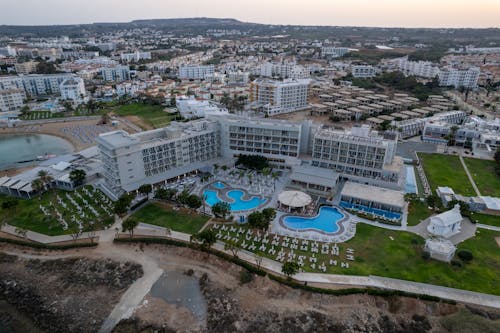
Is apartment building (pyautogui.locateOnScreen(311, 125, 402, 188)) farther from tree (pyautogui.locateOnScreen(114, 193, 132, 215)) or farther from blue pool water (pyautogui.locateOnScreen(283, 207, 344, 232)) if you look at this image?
tree (pyautogui.locateOnScreen(114, 193, 132, 215))

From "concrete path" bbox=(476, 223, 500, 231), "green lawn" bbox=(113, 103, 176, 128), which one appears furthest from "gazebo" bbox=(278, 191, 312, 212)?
"green lawn" bbox=(113, 103, 176, 128)

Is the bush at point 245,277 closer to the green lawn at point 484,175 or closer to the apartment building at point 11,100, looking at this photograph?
the green lawn at point 484,175

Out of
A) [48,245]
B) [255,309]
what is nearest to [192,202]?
[255,309]

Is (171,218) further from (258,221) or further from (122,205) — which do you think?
(258,221)

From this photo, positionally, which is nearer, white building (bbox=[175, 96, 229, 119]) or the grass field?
white building (bbox=[175, 96, 229, 119])

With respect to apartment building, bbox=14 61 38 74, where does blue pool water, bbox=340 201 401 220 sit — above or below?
below

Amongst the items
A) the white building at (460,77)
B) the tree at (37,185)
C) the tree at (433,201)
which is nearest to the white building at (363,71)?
the white building at (460,77)

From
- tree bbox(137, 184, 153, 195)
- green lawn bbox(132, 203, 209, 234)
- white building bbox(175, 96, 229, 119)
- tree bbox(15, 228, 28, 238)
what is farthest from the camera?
white building bbox(175, 96, 229, 119)
